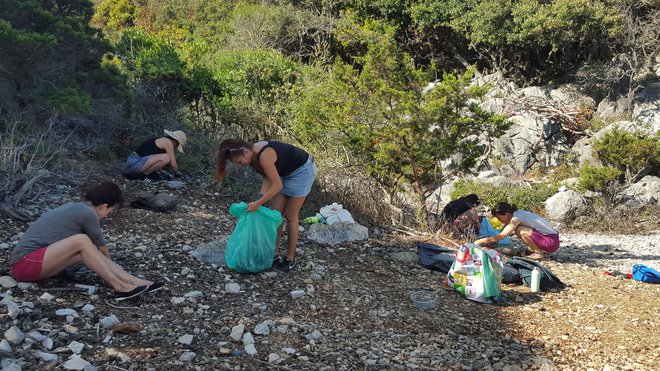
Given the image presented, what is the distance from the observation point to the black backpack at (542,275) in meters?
5.59

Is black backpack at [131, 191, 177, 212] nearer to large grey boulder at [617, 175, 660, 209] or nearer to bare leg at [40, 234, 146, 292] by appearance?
bare leg at [40, 234, 146, 292]

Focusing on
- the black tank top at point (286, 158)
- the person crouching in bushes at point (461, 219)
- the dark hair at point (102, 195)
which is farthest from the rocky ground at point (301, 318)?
the person crouching in bushes at point (461, 219)

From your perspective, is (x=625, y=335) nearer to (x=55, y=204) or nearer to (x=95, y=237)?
(x=95, y=237)

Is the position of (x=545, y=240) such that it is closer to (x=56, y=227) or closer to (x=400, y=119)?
(x=400, y=119)

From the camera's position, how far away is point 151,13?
820 inches

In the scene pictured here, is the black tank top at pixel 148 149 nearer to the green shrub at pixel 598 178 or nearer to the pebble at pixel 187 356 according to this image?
the pebble at pixel 187 356

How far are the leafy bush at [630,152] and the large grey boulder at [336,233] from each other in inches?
280

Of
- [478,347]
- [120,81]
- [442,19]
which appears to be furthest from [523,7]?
[478,347]

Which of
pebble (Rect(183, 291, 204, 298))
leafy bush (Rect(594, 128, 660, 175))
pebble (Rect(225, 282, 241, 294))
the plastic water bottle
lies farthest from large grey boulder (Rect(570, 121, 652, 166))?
pebble (Rect(183, 291, 204, 298))

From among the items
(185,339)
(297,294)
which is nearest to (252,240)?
(297,294)

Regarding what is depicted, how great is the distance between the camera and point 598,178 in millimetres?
11156

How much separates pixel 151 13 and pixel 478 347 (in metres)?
19.1

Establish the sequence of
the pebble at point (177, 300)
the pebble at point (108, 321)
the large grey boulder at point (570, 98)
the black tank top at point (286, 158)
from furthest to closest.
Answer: the large grey boulder at point (570, 98) < the black tank top at point (286, 158) < the pebble at point (177, 300) < the pebble at point (108, 321)

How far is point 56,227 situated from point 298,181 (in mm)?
1740
